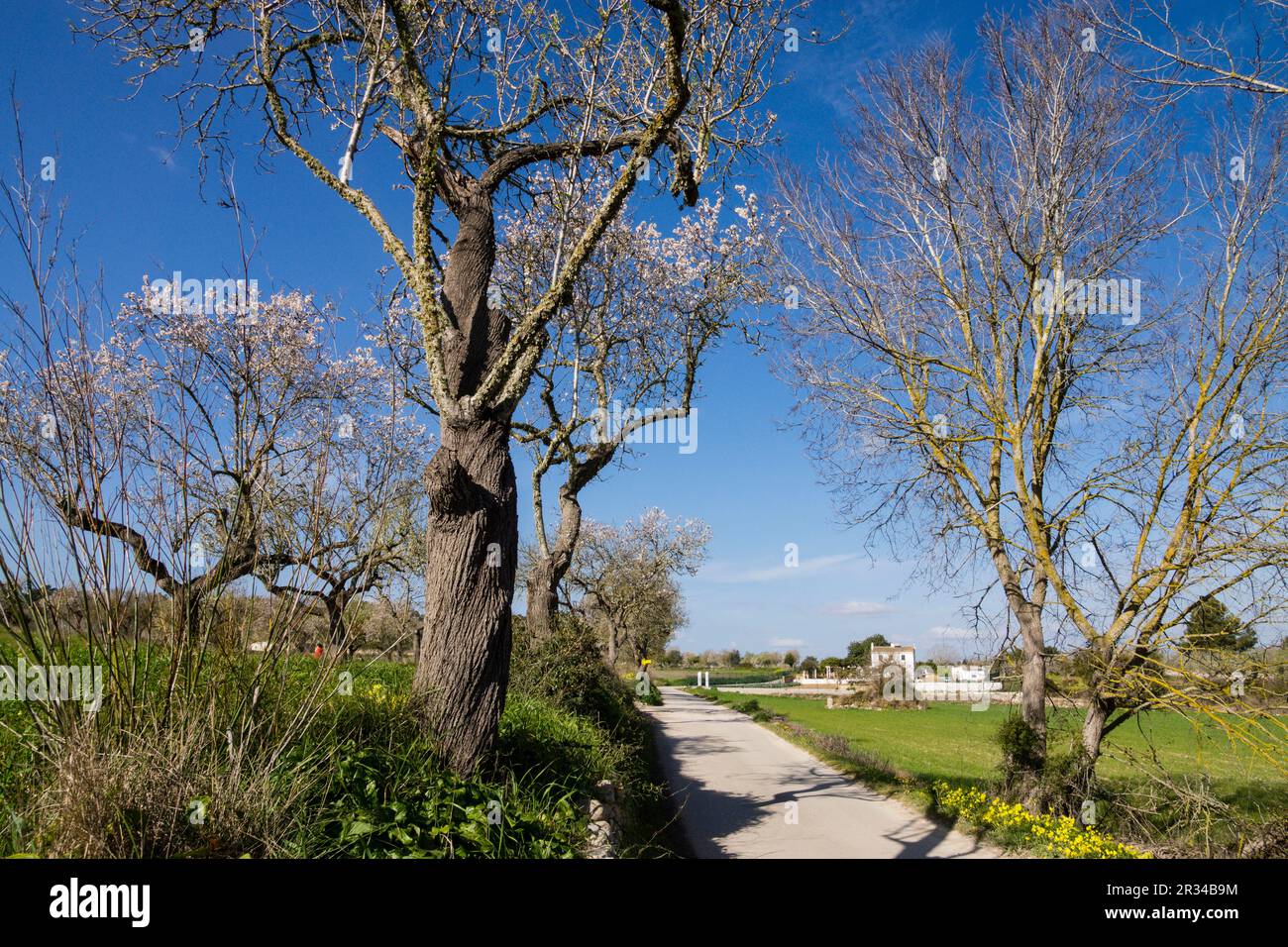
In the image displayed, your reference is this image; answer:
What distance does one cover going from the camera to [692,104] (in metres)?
6.96

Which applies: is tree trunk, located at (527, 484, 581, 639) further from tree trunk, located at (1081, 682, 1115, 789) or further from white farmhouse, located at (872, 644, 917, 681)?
white farmhouse, located at (872, 644, 917, 681)

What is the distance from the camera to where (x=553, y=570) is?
45.3ft

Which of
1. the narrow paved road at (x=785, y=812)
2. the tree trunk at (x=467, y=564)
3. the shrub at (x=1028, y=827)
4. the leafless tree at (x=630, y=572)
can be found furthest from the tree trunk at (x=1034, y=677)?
the leafless tree at (x=630, y=572)

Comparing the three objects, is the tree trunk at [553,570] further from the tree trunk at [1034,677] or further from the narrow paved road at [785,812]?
the tree trunk at [1034,677]

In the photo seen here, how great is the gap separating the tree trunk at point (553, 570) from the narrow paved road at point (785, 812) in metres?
3.78

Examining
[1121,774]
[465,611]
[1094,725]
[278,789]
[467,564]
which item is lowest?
→ [1121,774]

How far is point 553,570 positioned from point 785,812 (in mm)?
5877

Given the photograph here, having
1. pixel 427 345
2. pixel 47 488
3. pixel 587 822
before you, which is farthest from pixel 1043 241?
pixel 47 488

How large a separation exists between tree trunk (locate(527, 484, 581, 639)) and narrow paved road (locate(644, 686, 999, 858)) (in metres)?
3.78

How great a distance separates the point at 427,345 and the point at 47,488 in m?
2.75

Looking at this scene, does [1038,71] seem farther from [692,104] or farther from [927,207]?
[692,104]

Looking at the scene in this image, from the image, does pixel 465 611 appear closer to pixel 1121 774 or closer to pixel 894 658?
pixel 1121 774

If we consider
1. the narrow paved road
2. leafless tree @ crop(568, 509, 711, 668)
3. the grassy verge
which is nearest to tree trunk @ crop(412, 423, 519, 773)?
the narrow paved road

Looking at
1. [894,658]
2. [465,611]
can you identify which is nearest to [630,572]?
[894,658]
